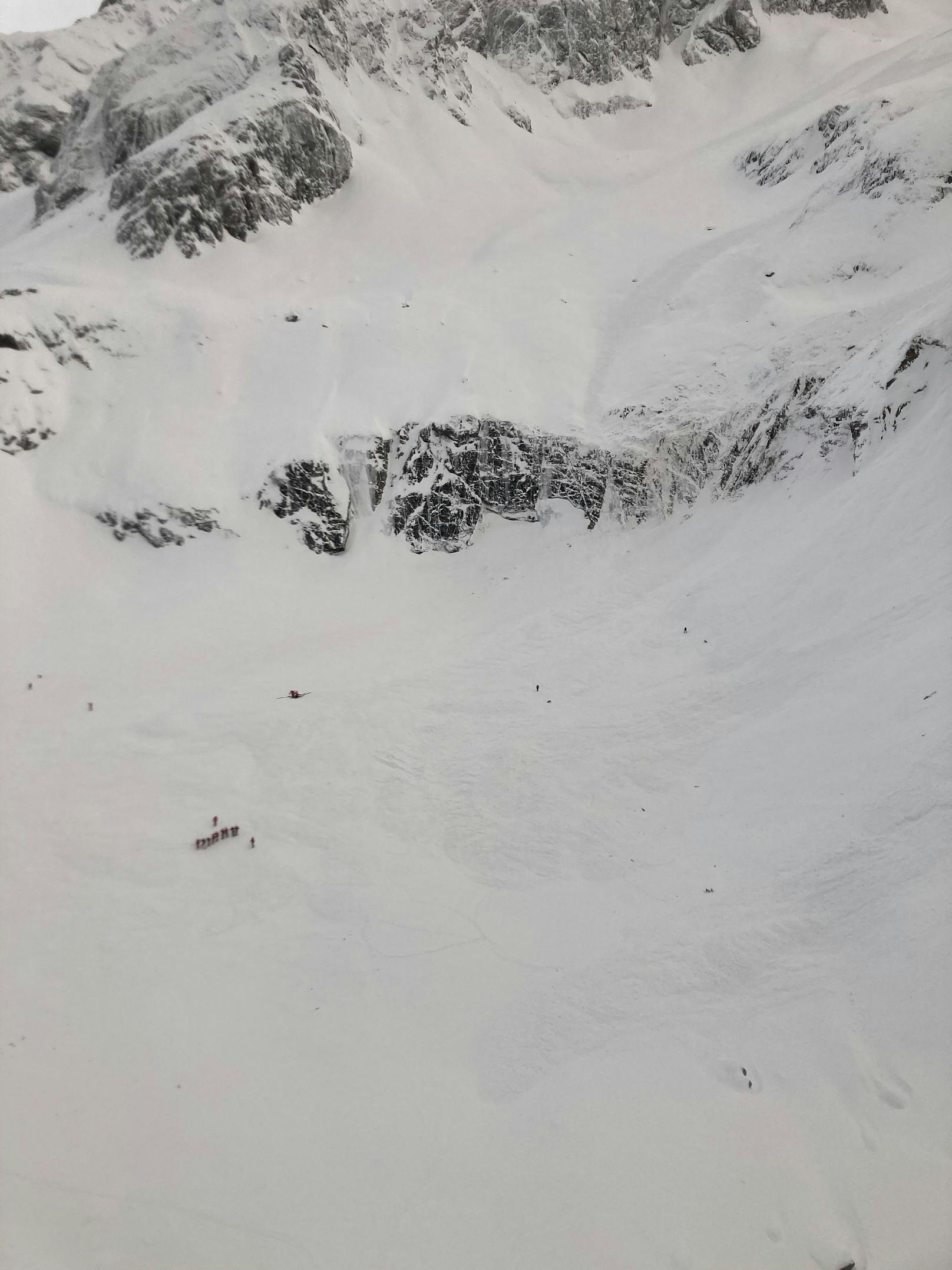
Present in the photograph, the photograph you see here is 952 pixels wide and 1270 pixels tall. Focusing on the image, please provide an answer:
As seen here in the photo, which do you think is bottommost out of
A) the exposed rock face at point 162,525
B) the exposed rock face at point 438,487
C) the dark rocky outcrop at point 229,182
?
the exposed rock face at point 162,525

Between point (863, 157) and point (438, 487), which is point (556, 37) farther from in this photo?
point (438, 487)

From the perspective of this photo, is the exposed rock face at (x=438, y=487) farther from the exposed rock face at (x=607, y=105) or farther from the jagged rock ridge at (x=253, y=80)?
the exposed rock face at (x=607, y=105)

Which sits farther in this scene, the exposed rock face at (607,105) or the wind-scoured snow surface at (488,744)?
the exposed rock face at (607,105)

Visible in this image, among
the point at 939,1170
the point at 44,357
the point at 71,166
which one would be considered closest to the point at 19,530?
the point at 44,357

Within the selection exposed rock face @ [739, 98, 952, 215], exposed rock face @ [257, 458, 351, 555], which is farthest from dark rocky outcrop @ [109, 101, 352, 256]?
exposed rock face @ [739, 98, 952, 215]

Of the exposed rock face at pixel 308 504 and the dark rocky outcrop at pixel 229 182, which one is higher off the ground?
the dark rocky outcrop at pixel 229 182

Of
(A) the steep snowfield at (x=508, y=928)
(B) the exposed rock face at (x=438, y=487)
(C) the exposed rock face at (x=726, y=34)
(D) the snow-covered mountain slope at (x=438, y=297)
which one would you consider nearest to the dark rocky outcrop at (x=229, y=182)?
(D) the snow-covered mountain slope at (x=438, y=297)

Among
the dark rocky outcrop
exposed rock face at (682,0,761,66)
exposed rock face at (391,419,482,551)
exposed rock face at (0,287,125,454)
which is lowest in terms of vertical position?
exposed rock face at (0,287,125,454)

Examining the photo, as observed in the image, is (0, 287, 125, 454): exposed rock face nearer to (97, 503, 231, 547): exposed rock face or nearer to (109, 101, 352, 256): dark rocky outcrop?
(97, 503, 231, 547): exposed rock face
